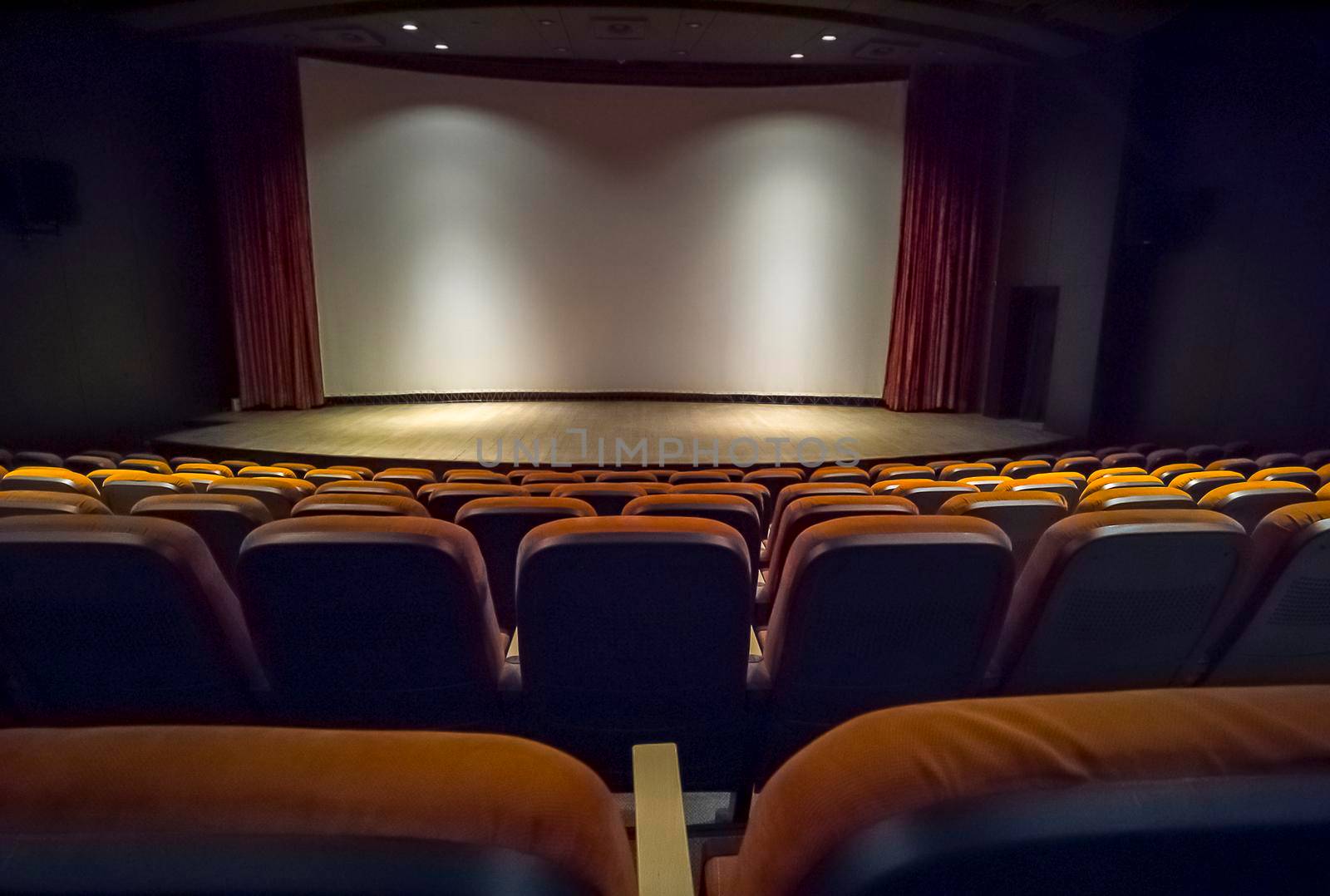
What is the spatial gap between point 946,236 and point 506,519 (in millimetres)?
8622

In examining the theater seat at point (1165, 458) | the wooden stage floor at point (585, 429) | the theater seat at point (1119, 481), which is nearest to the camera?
the theater seat at point (1119, 481)

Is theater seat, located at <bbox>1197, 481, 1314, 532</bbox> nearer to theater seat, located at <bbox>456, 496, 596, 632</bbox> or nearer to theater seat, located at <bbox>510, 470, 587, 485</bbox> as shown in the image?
theater seat, located at <bbox>456, 496, 596, 632</bbox>

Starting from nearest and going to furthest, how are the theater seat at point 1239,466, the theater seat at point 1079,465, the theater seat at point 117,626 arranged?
the theater seat at point 117,626, the theater seat at point 1239,466, the theater seat at point 1079,465

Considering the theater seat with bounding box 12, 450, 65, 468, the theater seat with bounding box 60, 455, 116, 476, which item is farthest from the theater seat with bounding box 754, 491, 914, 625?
the theater seat with bounding box 12, 450, 65, 468

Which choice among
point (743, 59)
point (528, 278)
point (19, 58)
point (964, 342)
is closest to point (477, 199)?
point (528, 278)

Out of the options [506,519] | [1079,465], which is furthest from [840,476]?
[506,519]

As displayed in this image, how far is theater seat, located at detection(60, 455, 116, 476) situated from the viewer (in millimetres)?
4453

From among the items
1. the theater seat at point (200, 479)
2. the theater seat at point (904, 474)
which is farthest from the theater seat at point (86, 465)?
the theater seat at point (904, 474)

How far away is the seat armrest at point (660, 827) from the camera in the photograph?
65cm

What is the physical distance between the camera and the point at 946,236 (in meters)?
9.04

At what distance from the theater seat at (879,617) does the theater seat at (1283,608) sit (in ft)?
2.18

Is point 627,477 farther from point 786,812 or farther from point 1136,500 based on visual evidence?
point 786,812

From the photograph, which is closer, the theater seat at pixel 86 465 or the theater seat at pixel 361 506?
the theater seat at pixel 361 506

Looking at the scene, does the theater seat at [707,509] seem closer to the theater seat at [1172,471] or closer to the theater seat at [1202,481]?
the theater seat at [1202,481]
